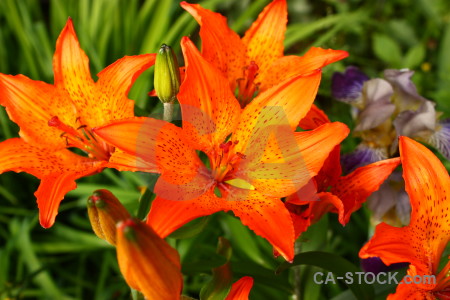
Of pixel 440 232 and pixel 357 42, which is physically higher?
pixel 440 232

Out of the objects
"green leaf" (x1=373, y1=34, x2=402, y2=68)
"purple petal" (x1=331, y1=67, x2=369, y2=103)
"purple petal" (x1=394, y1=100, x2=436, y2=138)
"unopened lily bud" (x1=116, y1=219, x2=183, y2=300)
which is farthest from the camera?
"green leaf" (x1=373, y1=34, x2=402, y2=68)

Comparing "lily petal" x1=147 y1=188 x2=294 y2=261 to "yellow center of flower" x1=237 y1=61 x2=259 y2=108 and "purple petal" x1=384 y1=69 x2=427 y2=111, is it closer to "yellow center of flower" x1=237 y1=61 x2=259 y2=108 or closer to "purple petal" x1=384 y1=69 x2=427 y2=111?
"yellow center of flower" x1=237 y1=61 x2=259 y2=108

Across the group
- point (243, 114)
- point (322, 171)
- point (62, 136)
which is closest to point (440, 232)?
point (322, 171)

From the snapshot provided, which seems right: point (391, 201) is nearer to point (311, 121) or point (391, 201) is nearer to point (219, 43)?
point (311, 121)

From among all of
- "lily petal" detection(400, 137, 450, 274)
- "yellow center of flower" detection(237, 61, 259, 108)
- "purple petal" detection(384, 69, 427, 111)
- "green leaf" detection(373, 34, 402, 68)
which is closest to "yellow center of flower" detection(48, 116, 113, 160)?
"yellow center of flower" detection(237, 61, 259, 108)

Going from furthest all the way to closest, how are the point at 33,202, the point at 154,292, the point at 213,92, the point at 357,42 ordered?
the point at 357,42 → the point at 33,202 → the point at 213,92 → the point at 154,292

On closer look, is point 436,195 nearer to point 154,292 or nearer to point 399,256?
point 399,256

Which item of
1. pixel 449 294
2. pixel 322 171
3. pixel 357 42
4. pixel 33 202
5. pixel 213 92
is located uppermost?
pixel 213 92
